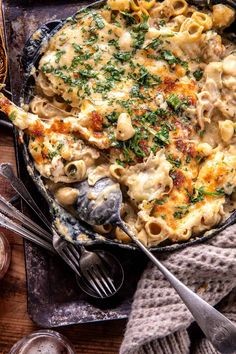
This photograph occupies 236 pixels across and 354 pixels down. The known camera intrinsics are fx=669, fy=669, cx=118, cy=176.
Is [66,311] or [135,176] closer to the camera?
[135,176]

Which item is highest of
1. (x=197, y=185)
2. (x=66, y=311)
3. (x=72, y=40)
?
(x=72, y=40)

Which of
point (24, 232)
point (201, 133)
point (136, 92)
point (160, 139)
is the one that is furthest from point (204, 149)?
point (24, 232)

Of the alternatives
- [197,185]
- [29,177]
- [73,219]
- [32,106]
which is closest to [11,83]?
[32,106]

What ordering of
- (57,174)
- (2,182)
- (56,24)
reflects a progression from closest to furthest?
(57,174) < (56,24) < (2,182)

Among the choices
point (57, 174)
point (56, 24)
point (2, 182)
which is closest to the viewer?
point (57, 174)

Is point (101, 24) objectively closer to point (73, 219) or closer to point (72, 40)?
point (72, 40)

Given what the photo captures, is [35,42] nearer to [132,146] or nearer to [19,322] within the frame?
[132,146]
